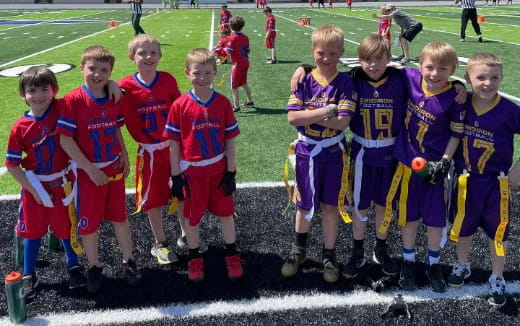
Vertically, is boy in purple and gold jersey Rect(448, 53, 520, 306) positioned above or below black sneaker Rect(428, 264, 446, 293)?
above

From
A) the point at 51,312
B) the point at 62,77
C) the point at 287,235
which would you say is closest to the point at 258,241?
the point at 287,235

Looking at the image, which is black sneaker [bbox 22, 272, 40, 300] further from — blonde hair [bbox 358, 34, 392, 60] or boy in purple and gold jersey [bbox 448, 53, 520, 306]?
boy in purple and gold jersey [bbox 448, 53, 520, 306]

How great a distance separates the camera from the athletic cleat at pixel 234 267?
339 centimetres

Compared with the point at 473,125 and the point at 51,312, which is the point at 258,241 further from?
the point at 473,125

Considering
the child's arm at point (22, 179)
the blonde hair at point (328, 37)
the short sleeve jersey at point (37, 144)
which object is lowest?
the child's arm at point (22, 179)

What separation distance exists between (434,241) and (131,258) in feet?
7.56

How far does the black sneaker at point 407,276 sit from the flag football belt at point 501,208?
0.40m

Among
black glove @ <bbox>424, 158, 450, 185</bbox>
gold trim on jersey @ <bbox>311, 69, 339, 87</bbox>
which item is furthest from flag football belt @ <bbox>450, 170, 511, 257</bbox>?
gold trim on jersey @ <bbox>311, 69, 339, 87</bbox>

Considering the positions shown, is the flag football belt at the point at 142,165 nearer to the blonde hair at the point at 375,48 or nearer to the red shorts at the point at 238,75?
the blonde hair at the point at 375,48

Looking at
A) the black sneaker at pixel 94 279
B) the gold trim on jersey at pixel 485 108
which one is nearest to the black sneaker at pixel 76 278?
the black sneaker at pixel 94 279

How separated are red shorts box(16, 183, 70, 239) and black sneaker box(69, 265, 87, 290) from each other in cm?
30

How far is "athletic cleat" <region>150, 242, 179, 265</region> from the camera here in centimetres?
367

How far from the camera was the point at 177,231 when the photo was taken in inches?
164

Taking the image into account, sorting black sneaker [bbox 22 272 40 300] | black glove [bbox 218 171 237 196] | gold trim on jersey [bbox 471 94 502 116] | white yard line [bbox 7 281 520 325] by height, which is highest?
gold trim on jersey [bbox 471 94 502 116]
